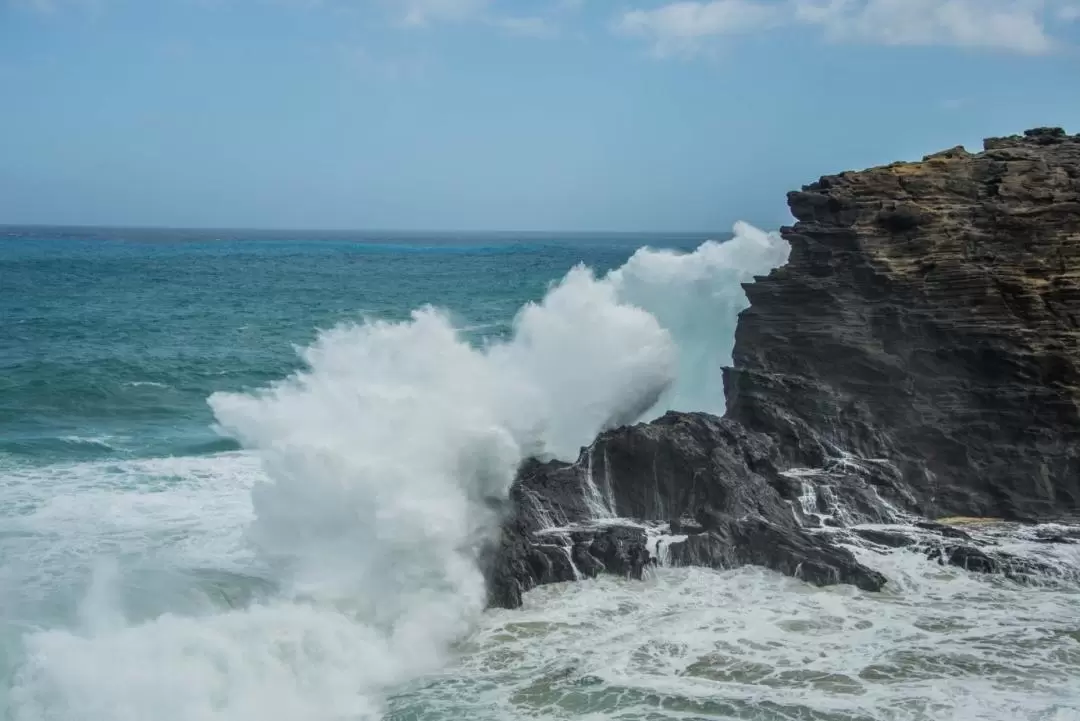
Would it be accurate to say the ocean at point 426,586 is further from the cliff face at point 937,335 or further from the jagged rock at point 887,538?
the cliff face at point 937,335

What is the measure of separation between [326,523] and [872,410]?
8755 mm

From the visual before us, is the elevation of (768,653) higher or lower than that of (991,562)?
lower

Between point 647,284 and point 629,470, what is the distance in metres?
8.33

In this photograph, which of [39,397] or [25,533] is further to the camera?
[39,397]

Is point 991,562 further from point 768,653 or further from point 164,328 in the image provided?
point 164,328

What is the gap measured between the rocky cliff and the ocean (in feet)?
1.99


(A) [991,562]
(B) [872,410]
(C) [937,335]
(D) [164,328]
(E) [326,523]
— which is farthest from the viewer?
(D) [164,328]

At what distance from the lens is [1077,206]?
18.7m

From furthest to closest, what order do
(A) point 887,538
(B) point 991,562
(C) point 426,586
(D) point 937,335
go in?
(D) point 937,335
(A) point 887,538
(B) point 991,562
(C) point 426,586

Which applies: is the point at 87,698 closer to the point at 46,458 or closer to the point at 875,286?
the point at 46,458

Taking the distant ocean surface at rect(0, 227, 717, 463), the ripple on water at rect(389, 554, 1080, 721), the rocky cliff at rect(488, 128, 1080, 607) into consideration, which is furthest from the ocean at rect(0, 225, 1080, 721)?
the rocky cliff at rect(488, 128, 1080, 607)

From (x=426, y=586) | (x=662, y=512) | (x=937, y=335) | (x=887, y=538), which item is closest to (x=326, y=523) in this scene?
(x=426, y=586)

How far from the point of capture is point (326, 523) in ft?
48.4

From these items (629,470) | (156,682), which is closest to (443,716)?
(156,682)
